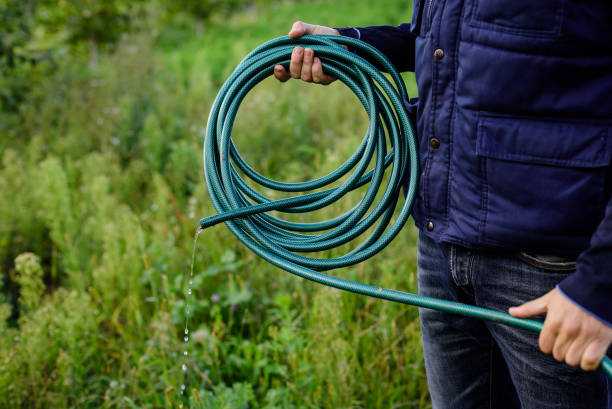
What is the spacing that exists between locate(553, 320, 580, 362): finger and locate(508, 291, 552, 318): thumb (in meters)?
0.06

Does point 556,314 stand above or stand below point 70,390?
above

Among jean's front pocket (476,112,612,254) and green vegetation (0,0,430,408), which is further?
green vegetation (0,0,430,408)

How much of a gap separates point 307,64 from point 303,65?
15mm

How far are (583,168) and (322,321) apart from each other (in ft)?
4.57

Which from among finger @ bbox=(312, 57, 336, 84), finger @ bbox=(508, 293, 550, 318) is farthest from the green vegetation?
finger @ bbox=(508, 293, 550, 318)

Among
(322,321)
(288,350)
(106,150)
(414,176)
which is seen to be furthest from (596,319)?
(106,150)

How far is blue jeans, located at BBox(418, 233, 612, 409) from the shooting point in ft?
3.89

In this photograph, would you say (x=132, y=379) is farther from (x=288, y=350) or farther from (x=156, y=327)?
(x=288, y=350)

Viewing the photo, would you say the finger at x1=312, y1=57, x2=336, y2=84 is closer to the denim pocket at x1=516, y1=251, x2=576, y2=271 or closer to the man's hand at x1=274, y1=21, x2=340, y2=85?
the man's hand at x1=274, y1=21, x2=340, y2=85

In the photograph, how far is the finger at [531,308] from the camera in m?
1.08

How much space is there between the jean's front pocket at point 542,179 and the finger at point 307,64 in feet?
2.00

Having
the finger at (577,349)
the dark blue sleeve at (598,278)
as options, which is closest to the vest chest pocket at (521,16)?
the dark blue sleeve at (598,278)

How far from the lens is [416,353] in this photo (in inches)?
93.0

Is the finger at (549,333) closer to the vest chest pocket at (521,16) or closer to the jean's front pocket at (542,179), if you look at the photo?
the jean's front pocket at (542,179)
